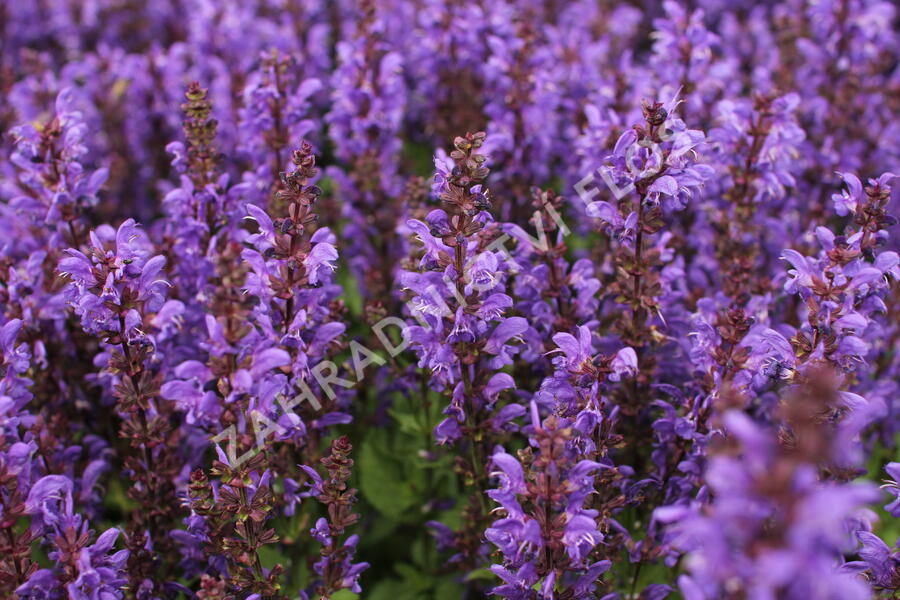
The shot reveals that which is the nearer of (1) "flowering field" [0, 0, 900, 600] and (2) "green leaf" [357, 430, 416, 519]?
(1) "flowering field" [0, 0, 900, 600]

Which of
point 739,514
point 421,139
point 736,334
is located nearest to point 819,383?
point 739,514

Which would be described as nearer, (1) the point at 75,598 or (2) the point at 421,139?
(1) the point at 75,598

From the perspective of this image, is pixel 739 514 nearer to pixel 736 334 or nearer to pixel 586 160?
pixel 736 334

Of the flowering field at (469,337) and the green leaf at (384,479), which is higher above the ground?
the flowering field at (469,337)

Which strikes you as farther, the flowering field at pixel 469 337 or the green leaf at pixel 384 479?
the green leaf at pixel 384 479

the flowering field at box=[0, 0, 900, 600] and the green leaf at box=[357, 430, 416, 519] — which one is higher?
the flowering field at box=[0, 0, 900, 600]

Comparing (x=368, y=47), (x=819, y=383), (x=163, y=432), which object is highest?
(x=368, y=47)

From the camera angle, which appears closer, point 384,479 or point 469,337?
point 469,337

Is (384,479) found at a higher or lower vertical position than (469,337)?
lower
